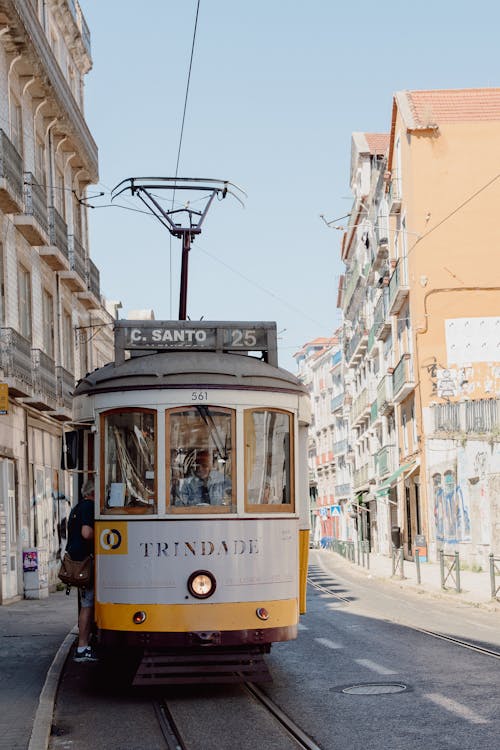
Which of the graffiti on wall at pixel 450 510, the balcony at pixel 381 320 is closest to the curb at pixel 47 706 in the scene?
the graffiti on wall at pixel 450 510

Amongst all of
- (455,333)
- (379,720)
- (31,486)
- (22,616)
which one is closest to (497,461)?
(455,333)

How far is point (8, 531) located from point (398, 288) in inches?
994

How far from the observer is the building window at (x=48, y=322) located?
28406mm

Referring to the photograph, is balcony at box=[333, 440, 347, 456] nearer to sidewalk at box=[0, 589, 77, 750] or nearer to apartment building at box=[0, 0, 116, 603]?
apartment building at box=[0, 0, 116, 603]

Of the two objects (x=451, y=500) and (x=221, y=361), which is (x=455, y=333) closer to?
(x=451, y=500)

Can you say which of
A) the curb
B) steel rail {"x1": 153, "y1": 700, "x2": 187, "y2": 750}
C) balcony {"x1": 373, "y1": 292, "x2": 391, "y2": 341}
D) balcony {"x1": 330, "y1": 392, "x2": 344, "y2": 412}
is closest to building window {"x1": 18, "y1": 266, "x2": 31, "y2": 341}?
the curb

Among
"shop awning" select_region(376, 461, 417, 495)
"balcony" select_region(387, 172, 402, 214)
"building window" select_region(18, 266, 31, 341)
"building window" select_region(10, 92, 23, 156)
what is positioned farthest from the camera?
"balcony" select_region(387, 172, 402, 214)

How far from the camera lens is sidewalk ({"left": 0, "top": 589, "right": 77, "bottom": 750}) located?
850 centimetres

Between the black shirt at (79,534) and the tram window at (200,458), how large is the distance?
1.08 m

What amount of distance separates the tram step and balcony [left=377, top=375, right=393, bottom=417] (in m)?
42.9

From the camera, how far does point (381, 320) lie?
5509 cm

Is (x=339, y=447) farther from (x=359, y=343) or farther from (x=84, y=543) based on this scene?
(x=84, y=543)

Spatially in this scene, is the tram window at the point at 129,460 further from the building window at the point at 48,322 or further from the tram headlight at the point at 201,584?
the building window at the point at 48,322

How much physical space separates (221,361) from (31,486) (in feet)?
54.2
